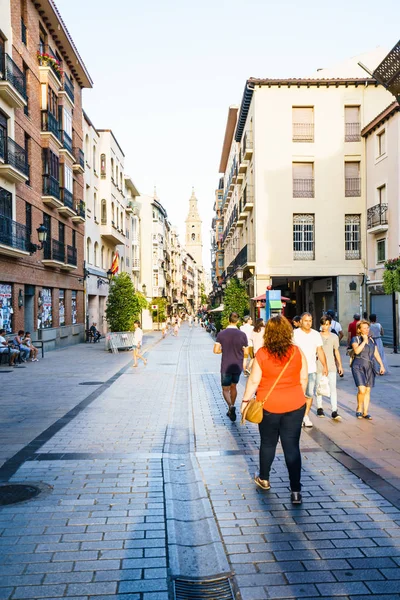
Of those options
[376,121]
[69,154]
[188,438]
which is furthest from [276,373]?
[69,154]

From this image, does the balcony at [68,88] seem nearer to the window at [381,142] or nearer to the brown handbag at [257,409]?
the window at [381,142]

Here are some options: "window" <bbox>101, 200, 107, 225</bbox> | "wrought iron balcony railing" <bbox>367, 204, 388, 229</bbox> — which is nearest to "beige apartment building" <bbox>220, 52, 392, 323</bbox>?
"wrought iron balcony railing" <bbox>367, 204, 388, 229</bbox>

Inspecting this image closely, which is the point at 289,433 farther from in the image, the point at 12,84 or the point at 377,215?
the point at 377,215

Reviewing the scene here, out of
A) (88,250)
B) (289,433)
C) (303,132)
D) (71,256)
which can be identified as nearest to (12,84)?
(71,256)

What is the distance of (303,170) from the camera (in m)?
30.0

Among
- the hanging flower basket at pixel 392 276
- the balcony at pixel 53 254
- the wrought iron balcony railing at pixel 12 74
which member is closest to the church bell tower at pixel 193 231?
the balcony at pixel 53 254

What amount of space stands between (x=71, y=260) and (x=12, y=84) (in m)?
11.9

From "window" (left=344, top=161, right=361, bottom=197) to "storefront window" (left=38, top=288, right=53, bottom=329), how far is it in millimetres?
16915

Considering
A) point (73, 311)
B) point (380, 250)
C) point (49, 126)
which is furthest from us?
point (73, 311)

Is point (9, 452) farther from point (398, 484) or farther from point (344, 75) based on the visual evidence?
point (344, 75)

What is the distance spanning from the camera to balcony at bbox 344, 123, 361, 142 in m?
29.7

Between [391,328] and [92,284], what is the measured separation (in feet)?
68.3

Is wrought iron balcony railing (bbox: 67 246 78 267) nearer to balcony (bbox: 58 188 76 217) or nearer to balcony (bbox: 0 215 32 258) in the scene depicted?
balcony (bbox: 58 188 76 217)

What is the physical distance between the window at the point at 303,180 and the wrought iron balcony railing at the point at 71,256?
13.1m
